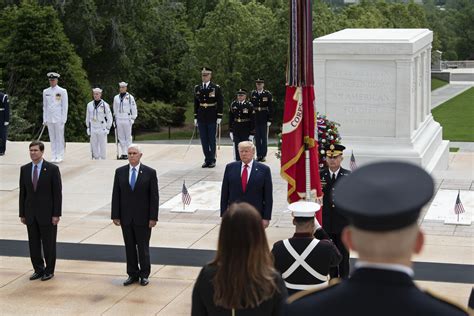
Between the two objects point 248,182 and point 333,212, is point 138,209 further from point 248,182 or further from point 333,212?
point 333,212

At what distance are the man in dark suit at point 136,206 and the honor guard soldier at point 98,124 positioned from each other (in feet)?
27.5

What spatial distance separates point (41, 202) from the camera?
9234mm

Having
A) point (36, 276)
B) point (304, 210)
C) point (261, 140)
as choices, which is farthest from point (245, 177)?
point (261, 140)

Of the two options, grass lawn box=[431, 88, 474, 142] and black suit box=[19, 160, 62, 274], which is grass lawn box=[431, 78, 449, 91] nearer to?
grass lawn box=[431, 88, 474, 142]

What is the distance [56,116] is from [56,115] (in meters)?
0.02

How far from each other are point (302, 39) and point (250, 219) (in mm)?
6085

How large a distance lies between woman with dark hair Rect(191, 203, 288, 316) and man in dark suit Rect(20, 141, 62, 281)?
17.3 feet

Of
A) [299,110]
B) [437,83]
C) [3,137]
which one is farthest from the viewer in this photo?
[437,83]

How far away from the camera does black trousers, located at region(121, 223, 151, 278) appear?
896cm

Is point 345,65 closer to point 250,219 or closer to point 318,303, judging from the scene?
point 250,219

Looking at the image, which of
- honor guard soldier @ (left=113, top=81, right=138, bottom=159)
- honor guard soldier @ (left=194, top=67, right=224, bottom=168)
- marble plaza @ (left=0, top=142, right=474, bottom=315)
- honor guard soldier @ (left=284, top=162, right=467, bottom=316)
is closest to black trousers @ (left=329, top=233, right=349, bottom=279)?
marble plaza @ (left=0, top=142, right=474, bottom=315)

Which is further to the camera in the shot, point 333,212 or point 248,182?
point 248,182

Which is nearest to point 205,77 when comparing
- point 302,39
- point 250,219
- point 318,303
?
point 302,39

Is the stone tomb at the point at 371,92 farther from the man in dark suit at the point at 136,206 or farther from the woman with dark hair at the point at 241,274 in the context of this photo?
the woman with dark hair at the point at 241,274
